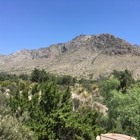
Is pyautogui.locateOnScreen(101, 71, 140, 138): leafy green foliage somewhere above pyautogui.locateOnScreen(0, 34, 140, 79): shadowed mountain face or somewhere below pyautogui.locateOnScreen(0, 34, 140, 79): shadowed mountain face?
below

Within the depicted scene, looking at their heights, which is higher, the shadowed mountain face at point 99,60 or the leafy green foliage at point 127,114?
the shadowed mountain face at point 99,60

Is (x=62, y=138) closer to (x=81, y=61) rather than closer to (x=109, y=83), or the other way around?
(x=109, y=83)

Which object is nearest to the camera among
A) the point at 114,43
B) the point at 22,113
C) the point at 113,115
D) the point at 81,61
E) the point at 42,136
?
the point at 42,136

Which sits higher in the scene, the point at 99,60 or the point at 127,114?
the point at 99,60

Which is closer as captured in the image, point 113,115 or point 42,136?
point 42,136

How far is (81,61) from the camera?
161125 millimetres

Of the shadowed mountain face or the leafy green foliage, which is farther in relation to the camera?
the shadowed mountain face

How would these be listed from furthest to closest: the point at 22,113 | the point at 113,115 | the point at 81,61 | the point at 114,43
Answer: the point at 114,43 < the point at 81,61 < the point at 113,115 < the point at 22,113

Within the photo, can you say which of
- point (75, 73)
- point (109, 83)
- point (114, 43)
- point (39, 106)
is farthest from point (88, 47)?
point (39, 106)

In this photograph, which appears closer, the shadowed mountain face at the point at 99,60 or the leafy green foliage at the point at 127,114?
the leafy green foliage at the point at 127,114

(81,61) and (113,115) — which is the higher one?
(81,61)

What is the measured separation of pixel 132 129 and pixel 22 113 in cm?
1032

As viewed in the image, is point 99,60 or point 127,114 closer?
point 127,114

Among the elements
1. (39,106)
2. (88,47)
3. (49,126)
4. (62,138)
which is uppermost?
(88,47)
